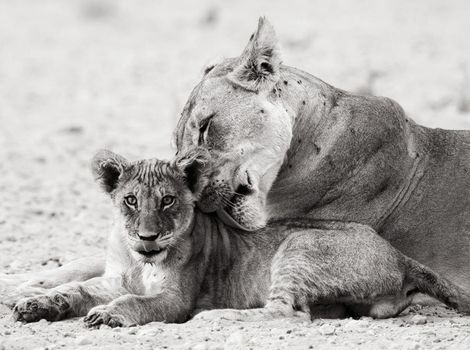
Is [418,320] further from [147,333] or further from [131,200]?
[131,200]

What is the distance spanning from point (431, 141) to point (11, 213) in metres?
3.71

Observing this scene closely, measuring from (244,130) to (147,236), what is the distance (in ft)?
3.40

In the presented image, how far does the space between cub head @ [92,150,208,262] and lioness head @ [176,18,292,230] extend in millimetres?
191

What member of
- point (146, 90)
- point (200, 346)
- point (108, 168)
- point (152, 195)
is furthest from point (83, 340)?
point (146, 90)

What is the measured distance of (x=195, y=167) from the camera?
696 centimetres

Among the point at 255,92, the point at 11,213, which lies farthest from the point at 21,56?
the point at 255,92

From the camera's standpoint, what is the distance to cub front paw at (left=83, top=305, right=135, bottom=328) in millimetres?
6301

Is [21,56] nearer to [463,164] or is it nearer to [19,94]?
[19,94]

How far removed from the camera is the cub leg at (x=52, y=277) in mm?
7375

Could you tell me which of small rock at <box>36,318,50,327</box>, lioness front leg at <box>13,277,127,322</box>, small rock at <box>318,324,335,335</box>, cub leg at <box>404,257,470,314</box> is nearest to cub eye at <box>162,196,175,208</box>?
lioness front leg at <box>13,277,127,322</box>

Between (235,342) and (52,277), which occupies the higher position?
(52,277)

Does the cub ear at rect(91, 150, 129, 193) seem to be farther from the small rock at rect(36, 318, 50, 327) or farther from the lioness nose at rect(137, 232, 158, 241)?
the small rock at rect(36, 318, 50, 327)

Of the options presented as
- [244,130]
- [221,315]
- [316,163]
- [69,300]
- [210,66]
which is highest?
[210,66]

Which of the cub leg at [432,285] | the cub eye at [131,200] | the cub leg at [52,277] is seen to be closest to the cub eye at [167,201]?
the cub eye at [131,200]
